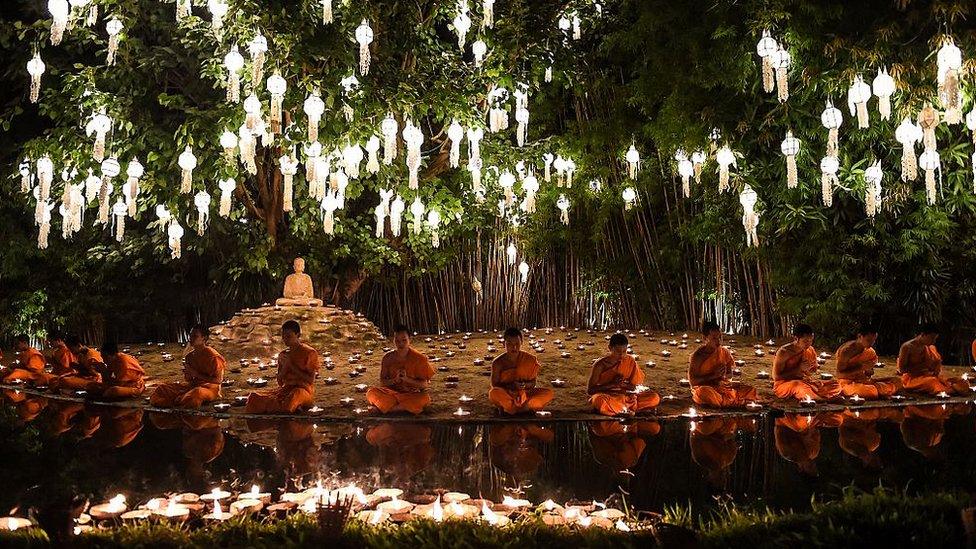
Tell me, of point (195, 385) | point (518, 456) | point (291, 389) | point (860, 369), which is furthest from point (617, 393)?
point (195, 385)

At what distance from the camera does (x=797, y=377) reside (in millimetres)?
6176

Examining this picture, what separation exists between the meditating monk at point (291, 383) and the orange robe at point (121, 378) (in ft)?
4.39

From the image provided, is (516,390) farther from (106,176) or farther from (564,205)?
(564,205)

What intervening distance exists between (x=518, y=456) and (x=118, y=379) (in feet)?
12.6

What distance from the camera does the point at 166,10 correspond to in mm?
10219

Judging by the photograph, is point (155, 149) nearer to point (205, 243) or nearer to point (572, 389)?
point (205, 243)

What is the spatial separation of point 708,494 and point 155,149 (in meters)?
7.70

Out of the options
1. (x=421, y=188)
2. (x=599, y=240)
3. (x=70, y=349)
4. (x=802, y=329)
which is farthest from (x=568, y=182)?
(x=70, y=349)

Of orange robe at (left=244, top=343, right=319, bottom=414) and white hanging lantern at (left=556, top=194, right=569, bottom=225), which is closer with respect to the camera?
orange robe at (left=244, top=343, right=319, bottom=414)

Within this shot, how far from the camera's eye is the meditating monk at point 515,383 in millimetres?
5641

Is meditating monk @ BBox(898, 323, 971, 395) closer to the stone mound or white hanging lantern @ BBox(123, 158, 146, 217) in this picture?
the stone mound

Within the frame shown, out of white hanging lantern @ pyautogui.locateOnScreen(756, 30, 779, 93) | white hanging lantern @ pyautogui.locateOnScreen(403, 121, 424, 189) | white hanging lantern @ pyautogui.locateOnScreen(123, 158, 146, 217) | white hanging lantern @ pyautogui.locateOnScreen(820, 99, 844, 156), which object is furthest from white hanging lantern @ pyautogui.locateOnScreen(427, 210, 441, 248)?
white hanging lantern @ pyautogui.locateOnScreen(820, 99, 844, 156)

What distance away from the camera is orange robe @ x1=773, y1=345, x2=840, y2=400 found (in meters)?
6.14

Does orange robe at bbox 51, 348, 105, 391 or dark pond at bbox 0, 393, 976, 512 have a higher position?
orange robe at bbox 51, 348, 105, 391
